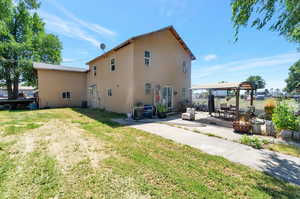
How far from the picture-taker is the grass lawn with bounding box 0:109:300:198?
224 cm

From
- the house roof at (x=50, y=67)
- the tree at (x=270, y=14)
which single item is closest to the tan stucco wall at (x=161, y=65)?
the tree at (x=270, y=14)

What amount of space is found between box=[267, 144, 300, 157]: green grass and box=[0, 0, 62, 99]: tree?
1017 inches

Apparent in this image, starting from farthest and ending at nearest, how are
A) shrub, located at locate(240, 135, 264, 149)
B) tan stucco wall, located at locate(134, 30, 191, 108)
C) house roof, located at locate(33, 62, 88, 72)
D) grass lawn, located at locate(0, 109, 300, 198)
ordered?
house roof, located at locate(33, 62, 88, 72) → tan stucco wall, located at locate(134, 30, 191, 108) → shrub, located at locate(240, 135, 264, 149) → grass lawn, located at locate(0, 109, 300, 198)

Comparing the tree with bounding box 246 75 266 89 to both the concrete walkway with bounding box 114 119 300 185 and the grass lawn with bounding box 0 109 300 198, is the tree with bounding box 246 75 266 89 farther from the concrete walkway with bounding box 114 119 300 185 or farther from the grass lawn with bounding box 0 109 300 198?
the grass lawn with bounding box 0 109 300 198

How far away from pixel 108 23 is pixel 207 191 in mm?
14242

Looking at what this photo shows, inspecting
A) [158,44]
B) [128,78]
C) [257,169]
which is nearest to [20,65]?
[128,78]

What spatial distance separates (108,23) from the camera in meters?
12.2

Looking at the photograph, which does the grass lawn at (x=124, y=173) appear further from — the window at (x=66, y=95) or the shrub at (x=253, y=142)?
the window at (x=66, y=95)

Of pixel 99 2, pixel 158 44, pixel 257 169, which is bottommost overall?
pixel 257 169

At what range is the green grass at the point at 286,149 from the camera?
3866 mm

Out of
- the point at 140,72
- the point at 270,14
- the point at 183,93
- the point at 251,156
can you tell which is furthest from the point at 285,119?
the point at 183,93

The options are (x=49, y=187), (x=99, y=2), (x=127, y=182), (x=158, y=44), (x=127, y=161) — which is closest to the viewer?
(x=49, y=187)

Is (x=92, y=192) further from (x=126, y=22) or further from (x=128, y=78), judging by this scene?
(x=126, y=22)

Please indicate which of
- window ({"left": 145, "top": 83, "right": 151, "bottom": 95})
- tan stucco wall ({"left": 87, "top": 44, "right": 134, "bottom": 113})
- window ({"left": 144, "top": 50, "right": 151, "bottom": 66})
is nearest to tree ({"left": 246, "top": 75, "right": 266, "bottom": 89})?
window ({"left": 145, "top": 83, "right": 151, "bottom": 95})
